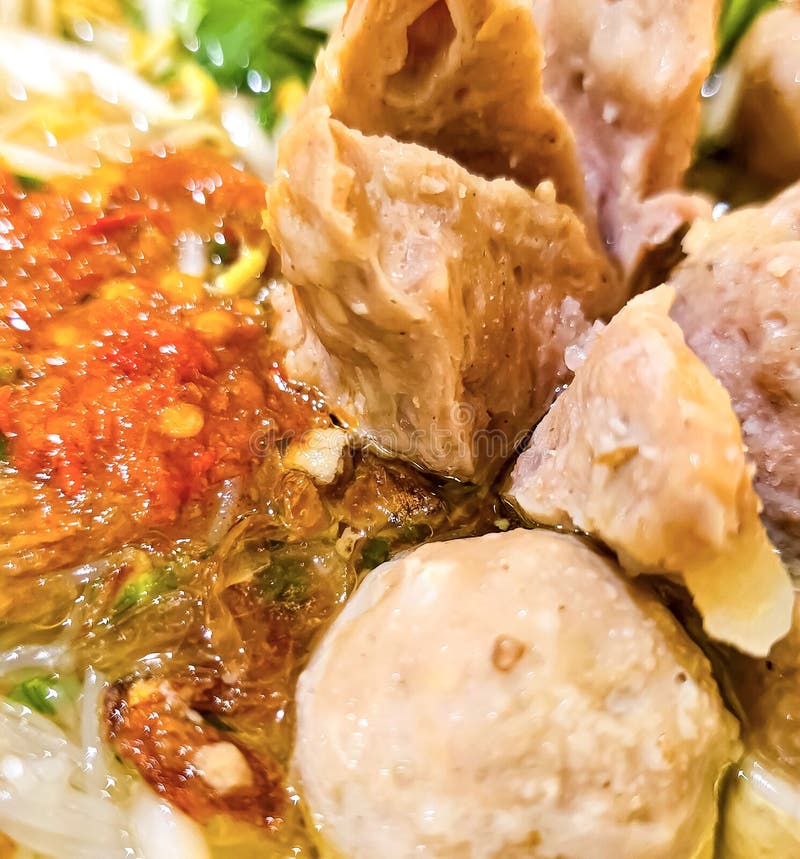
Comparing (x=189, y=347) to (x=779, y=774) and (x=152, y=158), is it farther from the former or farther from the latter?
(x=779, y=774)

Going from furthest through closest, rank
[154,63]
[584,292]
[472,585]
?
1. [154,63]
2. [584,292]
3. [472,585]

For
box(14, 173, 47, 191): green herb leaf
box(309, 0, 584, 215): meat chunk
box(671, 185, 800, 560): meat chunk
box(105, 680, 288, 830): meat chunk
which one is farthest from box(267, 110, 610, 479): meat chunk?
box(14, 173, 47, 191): green herb leaf

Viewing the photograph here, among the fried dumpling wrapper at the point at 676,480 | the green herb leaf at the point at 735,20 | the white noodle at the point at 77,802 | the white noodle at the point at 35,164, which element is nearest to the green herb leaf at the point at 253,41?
the white noodle at the point at 35,164

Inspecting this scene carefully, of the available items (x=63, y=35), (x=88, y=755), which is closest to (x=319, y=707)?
(x=88, y=755)

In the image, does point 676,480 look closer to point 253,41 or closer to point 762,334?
point 762,334

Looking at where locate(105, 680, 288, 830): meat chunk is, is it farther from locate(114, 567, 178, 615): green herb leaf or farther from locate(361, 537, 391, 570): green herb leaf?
locate(361, 537, 391, 570): green herb leaf

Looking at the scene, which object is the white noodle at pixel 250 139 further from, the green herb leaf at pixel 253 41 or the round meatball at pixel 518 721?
the round meatball at pixel 518 721

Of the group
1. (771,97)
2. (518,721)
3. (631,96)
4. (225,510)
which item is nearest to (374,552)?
(225,510)
